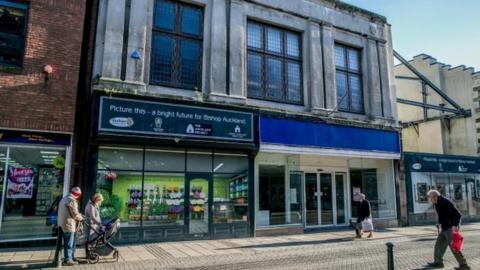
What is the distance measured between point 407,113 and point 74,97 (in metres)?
24.0

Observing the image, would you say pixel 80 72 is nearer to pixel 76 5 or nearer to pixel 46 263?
pixel 76 5

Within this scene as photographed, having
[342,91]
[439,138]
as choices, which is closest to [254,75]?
[342,91]

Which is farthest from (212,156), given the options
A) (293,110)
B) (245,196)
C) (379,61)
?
(379,61)

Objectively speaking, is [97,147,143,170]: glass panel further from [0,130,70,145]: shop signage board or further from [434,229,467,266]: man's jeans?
[434,229,467,266]: man's jeans

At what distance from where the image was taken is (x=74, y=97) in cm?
1227

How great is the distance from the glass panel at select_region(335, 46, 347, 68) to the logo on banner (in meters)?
10.5

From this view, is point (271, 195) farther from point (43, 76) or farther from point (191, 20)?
point (43, 76)

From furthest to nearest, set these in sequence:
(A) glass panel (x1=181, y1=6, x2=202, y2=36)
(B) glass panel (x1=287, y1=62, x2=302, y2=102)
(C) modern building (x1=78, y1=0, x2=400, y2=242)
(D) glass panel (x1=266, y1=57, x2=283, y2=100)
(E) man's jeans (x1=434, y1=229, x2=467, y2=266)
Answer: (B) glass panel (x1=287, y1=62, x2=302, y2=102), (D) glass panel (x1=266, y1=57, x2=283, y2=100), (A) glass panel (x1=181, y1=6, x2=202, y2=36), (C) modern building (x1=78, y1=0, x2=400, y2=242), (E) man's jeans (x1=434, y1=229, x2=467, y2=266)

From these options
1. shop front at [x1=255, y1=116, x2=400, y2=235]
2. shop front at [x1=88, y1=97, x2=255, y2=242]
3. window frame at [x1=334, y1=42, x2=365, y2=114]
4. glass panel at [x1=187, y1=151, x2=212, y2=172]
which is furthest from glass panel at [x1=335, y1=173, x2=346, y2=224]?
glass panel at [x1=187, y1=151, x2=212, y2=172]

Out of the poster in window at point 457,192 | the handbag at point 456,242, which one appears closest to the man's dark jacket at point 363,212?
the handbag at point 456,242

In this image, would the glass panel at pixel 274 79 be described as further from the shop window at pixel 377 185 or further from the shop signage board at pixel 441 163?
the shop signage board at pixel 441 163

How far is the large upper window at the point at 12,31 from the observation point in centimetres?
1171

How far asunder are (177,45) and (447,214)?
1035 cm

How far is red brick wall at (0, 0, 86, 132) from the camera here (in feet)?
37.3
